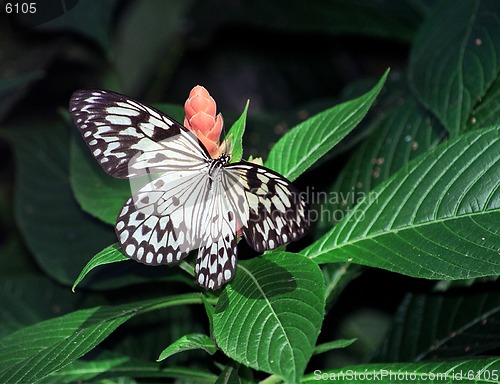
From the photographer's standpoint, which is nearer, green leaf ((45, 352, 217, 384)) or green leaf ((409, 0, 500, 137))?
green leaf ((45, 352, 217, 384))

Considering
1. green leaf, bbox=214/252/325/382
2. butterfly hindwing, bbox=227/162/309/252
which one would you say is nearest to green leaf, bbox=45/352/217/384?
green leaf, bbox=214/252/325/382

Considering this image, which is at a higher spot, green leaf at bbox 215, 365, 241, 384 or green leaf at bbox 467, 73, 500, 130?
green leaf at bbox 467, 73, 500, 130

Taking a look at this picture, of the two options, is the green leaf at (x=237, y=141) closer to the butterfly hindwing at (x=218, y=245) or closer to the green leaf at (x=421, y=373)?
the butterfly hindwing at (x=218, y=245)

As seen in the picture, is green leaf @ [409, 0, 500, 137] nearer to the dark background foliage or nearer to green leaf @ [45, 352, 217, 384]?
the dark background foliage

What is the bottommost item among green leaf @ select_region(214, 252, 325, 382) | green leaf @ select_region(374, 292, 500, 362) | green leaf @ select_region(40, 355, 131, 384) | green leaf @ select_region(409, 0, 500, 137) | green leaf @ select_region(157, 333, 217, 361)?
green leaf @ select_region(40, 355, 131, 384)

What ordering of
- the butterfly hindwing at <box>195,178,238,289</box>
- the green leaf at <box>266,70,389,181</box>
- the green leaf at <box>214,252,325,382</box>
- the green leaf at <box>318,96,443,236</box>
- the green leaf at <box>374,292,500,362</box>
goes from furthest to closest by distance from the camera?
the green leaf at <box>318,96,443,236</box>, the green leaf at <box>374,292,500,362</box>, the green leaf at <box>266,70,389,181</box>, the butterfly hindwing at <box>195,178,238,289</box>, the green leaf at <box>214,252,325,382</box>

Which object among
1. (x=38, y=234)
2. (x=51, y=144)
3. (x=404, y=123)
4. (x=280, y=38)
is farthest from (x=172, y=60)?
(x=404, y=123)

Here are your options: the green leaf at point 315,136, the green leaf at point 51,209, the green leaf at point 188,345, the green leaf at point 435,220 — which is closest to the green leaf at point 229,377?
the green leaf at point 188,345

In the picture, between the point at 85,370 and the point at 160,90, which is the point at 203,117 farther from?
the point at 160,90
